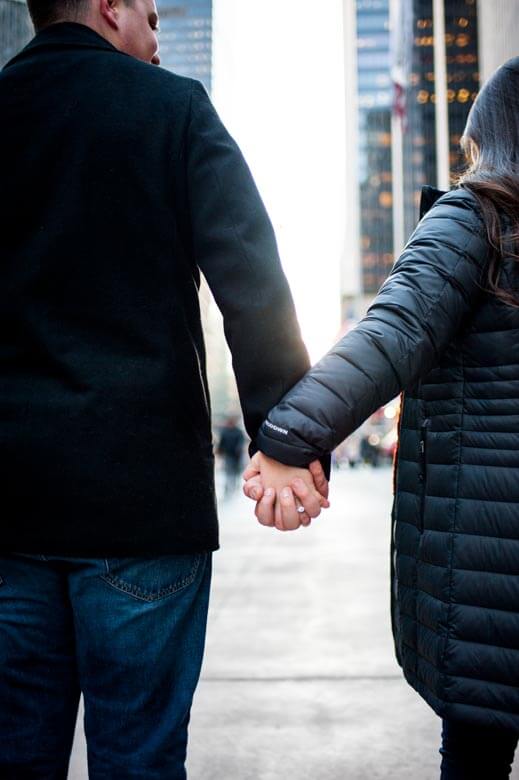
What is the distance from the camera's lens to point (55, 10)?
1.90 m

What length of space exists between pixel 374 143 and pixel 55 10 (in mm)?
161441

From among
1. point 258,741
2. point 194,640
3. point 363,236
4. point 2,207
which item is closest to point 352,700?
point 258,741

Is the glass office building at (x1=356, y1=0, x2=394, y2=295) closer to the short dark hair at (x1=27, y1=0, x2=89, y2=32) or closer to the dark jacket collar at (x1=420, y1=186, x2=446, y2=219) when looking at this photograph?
the dark jacket collar at (x1=420, y1=186, x2=446, y2=219)

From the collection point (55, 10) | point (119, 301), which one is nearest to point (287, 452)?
point (119, 301)

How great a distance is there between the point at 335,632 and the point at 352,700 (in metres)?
1.27

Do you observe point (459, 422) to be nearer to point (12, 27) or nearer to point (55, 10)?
point (55, 10)

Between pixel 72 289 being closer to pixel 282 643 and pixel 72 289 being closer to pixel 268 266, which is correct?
pixel 268 266

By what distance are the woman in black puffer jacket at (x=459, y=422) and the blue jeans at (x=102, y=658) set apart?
15.4 inches

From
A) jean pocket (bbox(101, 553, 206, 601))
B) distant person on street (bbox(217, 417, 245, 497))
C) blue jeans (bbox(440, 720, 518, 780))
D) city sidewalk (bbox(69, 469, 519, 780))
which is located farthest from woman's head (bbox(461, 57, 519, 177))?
distant person on street (bbox(217, 417, 245, 497))

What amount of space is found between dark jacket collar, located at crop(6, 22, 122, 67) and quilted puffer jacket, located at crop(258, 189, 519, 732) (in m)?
0.86

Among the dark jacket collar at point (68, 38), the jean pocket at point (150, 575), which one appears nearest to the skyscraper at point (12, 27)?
the dark jacket collar at point (68, 38)

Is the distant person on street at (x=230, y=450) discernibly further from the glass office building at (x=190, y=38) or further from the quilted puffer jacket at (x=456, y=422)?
the glass office building at (x=190, y=38)

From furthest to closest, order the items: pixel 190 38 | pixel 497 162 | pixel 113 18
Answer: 1. pixel 190 38
2. pixel 497 162
3. pixel 113 18

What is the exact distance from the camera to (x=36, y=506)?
5.44 feet
